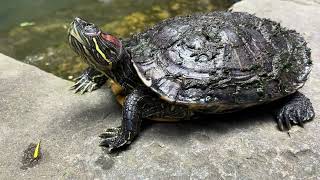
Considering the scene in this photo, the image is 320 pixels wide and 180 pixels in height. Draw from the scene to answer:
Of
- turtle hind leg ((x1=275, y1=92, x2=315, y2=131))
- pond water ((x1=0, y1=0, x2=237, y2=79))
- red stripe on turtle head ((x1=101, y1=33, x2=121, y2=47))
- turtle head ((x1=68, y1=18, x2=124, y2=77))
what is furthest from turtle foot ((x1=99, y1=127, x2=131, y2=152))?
pond water ((x1=0, y1=0, x2=237, y2=79))

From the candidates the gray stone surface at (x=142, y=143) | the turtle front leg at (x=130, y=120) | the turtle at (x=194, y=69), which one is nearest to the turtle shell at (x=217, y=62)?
the turtle at (x=194, y=69)

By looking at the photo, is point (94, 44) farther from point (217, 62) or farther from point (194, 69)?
point (217, 62)

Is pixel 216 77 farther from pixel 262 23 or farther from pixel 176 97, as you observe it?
pixel 262 23

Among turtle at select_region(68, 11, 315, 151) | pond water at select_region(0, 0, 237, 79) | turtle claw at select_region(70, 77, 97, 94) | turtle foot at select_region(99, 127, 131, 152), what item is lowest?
pond water at select_region(0, 0, 237, 79)

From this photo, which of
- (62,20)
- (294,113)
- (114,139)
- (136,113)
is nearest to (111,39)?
(136,113)

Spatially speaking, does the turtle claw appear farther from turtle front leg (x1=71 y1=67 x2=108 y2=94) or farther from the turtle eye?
the turtle eye

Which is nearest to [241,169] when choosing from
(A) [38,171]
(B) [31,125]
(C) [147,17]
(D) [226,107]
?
(D) [226,107]
